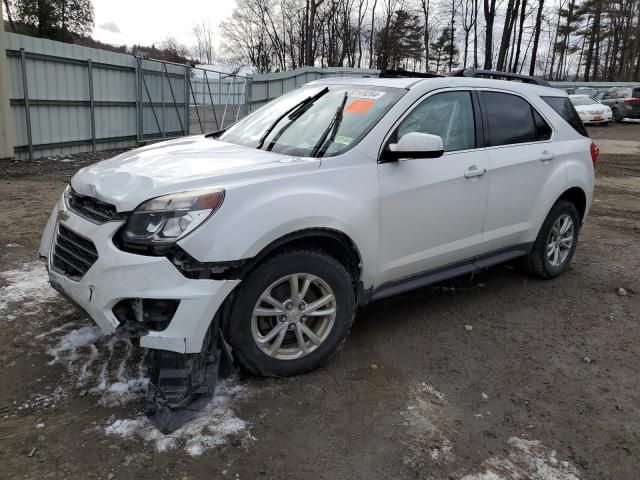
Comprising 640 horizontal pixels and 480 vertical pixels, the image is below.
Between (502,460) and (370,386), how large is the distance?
0.86 meters

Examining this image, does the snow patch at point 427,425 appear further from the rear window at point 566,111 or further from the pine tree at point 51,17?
the pine tree at point 51,17

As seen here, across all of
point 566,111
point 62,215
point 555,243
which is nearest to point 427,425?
point 62,215

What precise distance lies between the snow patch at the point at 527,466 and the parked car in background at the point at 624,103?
98.7 ft

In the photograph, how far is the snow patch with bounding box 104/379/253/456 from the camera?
8.47 ft

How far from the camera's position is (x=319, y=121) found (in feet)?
12.3

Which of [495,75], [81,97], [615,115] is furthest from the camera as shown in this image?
[615,115]

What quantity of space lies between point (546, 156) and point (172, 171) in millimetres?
3167

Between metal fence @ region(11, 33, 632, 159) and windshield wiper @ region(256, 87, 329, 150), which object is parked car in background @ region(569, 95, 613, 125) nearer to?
metal fence @ region(11, 33, 632, 159)

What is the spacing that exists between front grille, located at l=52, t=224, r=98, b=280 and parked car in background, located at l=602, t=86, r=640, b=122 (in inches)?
1213

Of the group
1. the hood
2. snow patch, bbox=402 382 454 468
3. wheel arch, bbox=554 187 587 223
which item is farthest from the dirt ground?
the hood

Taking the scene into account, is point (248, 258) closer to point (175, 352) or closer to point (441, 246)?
point (175, 352)

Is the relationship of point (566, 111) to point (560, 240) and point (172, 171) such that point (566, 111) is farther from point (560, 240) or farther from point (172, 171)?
point (172, 171)

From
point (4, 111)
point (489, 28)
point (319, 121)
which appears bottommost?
point (4, 111)

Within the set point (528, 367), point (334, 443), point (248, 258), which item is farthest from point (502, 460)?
point (248, 258)
